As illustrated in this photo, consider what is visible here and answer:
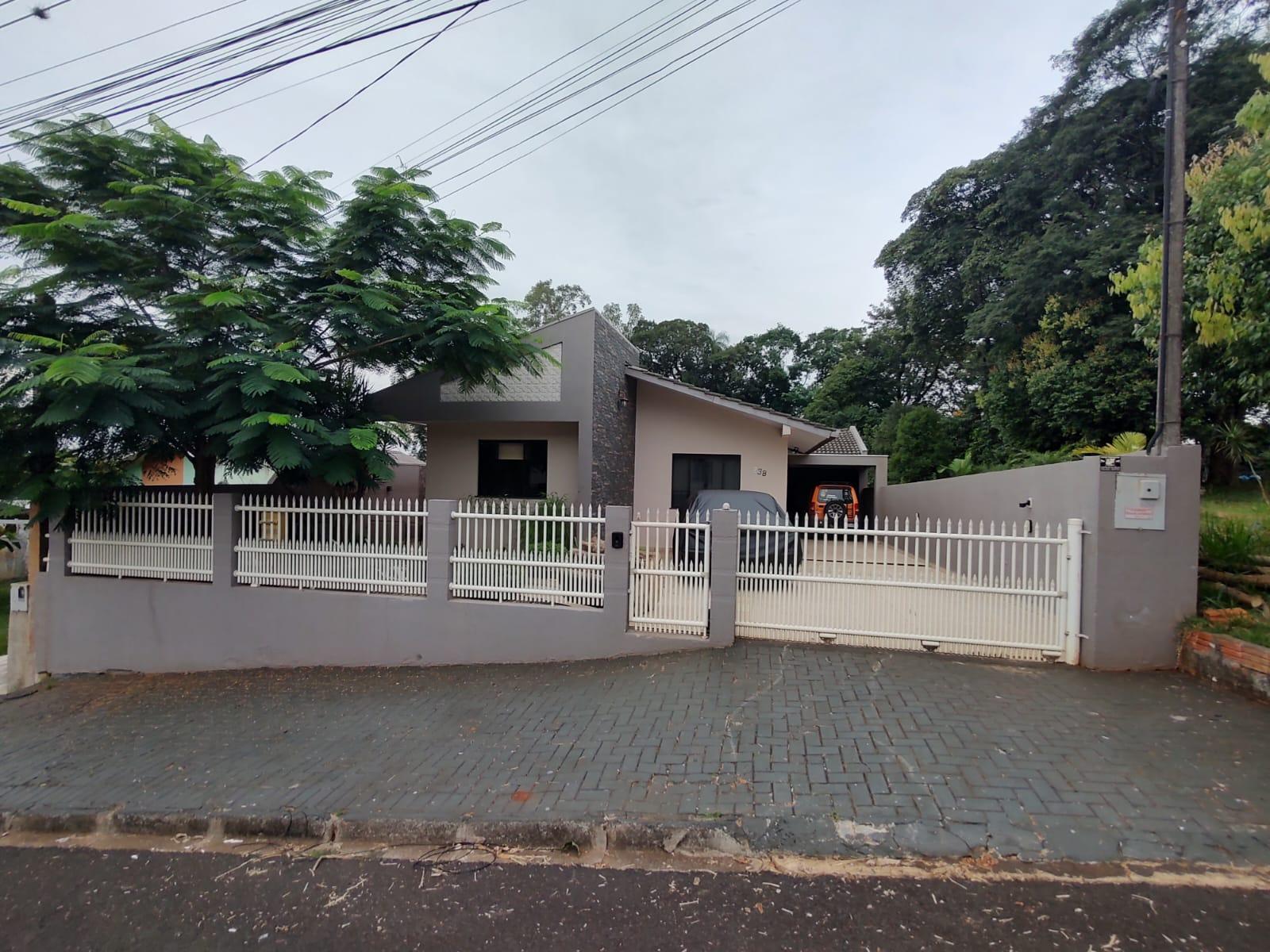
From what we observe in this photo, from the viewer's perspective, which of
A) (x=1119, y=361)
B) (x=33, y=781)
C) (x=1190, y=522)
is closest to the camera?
(x=33, y=781)

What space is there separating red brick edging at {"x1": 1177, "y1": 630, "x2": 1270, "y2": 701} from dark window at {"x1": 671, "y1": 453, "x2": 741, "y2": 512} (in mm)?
8931

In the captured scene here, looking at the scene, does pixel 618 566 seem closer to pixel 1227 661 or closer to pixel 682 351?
pixel 1227 661

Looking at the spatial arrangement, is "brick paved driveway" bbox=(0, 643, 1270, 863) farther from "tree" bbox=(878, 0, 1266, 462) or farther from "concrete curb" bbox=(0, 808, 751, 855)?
"tree" bbox=(878, 0, 1266, 462)

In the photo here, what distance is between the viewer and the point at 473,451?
45.1ft

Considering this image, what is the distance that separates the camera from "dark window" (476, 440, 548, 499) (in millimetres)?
13570

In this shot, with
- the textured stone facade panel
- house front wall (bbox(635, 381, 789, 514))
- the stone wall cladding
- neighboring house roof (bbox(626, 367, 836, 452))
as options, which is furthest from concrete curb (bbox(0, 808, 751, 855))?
house front wall (bbox(635, 381, 789, 514))

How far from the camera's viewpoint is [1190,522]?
231 inches

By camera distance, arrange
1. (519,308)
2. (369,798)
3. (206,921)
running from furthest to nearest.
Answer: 1. (519,308)
2. (369,798)
3. (206,921)

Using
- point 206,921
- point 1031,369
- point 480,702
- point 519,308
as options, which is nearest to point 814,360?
point 1031,369

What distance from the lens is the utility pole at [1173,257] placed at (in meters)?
5.93

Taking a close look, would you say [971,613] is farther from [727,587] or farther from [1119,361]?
[1119,361]

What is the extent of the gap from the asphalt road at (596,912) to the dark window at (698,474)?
11123 mm

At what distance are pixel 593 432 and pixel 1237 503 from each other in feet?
34.4

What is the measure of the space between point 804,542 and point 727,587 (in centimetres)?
86
